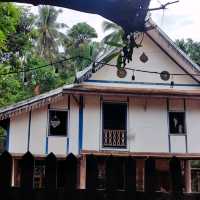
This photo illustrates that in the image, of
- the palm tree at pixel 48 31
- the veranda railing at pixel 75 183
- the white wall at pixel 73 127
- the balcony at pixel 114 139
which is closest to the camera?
the veranda railing at pixel 75 183

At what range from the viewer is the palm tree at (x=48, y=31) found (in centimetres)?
3803

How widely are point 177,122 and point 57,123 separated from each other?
16.1 ft

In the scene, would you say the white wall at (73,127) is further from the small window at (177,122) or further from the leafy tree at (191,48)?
the leafy tree at (191,48)

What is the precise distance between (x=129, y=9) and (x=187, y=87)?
15213 mm

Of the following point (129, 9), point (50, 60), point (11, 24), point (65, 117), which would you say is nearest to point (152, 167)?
point (129, 9)

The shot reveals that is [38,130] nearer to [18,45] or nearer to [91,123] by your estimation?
[91,123]

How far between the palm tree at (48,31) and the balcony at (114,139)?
22.4m

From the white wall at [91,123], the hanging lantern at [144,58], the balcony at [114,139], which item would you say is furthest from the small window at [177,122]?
the white wall at [91,123]

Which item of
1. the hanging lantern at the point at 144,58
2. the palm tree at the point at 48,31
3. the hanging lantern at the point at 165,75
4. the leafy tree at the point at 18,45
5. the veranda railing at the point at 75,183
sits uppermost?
the palm tree at the point at 48,31

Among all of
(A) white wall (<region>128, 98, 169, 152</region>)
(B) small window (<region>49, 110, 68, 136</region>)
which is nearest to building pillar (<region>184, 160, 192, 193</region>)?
(A) white wall (<region>128, 98, 169, 152</region>)

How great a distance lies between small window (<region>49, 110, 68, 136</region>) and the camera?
16000 mm

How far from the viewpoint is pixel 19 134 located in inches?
615

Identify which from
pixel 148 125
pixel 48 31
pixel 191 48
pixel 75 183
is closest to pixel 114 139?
pixel 148 125

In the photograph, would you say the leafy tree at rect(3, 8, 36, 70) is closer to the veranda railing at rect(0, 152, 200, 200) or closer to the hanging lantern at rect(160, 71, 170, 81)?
the hanging lantern at rect(160, 71, 170, 81)
